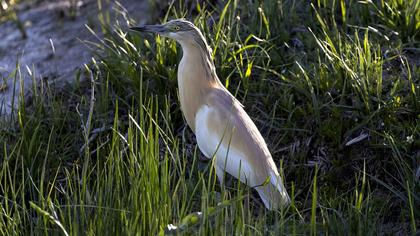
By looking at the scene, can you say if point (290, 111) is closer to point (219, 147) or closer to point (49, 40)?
point (219, 147)

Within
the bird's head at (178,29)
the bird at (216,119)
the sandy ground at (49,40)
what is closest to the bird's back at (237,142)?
the bird at (216,119)

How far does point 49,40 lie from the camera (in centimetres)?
606

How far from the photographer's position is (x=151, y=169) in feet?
10.8

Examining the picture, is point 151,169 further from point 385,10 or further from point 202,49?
point 385,10

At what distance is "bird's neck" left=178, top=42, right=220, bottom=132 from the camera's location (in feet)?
14.5

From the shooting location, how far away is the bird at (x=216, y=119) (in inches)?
169

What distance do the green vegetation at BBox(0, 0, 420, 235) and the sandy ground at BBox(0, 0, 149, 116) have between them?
0.30 meters

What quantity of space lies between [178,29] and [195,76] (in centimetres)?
24

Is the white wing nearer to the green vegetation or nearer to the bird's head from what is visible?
the green vegetation

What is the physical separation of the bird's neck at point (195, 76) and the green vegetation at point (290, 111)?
0.52ft

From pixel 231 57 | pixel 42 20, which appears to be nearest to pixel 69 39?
pixel 42 20

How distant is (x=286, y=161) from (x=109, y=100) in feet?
3.48

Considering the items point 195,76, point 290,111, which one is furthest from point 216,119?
point 290,111

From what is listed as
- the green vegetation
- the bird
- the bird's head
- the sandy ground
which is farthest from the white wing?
the sandy ground
